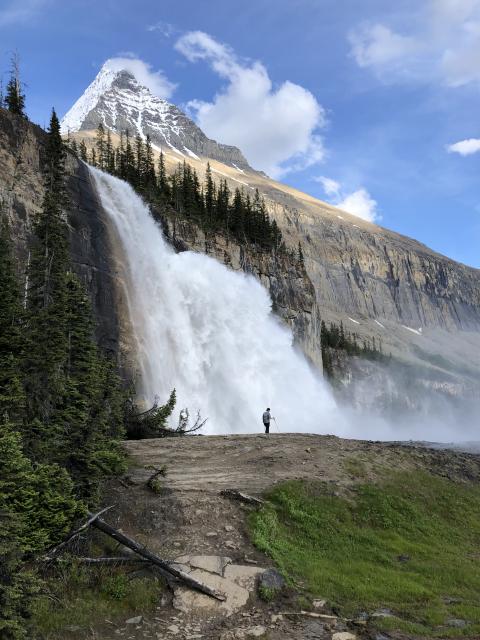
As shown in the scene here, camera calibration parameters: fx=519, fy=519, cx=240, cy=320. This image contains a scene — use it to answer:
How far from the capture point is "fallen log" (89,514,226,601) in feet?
35.2

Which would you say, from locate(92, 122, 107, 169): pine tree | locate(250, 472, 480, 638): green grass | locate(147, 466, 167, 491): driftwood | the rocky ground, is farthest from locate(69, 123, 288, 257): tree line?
locate(250, 472, 480, 638): green grass

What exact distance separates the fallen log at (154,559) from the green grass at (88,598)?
1.15ft

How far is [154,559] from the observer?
11.2 metres

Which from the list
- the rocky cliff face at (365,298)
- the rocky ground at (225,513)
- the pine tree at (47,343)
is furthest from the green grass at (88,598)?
the rocky cliff face at (365,298)

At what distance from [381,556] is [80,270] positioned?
25.9 m

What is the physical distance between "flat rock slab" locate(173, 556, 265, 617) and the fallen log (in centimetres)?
11

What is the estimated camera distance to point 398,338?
548ft

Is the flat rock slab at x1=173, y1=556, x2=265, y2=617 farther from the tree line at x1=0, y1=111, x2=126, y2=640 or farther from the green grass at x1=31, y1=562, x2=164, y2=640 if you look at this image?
the tree line at x1=0, y1=111, x2=126, y2=640

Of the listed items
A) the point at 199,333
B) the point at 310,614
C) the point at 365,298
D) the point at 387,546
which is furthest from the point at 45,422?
the point at 365,298

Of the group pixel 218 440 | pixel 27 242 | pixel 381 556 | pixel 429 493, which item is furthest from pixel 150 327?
pixel 381 556

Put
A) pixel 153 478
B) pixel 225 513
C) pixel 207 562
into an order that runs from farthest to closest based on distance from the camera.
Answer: pixel 153 478
pixel 225 513
pixel 207 562

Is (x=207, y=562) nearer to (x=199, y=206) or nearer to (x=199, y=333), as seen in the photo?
(x=199, y=333)

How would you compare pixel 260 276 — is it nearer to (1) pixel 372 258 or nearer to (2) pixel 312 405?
(2) pixel 312 405

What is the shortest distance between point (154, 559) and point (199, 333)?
28.3 m
